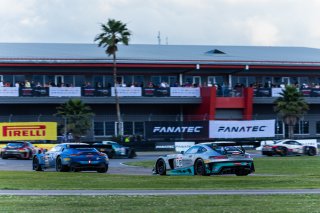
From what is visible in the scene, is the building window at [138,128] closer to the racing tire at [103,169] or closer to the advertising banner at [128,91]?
the advertising banner at [128,91]

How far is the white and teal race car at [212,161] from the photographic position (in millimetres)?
26500

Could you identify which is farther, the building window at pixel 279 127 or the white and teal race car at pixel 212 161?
the building window at pixel 279 127

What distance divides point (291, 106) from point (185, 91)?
864cm

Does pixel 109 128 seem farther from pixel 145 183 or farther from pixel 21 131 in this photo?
pixel 145 183

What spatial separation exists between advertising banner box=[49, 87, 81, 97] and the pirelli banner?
8.42m

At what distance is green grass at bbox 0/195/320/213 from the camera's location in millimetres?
14344

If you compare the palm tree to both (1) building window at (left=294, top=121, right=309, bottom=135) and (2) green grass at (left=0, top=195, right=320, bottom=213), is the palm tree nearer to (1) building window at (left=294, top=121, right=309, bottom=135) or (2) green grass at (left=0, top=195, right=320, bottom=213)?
(1) building window at (left=294, top=121, right=309, bottom=135)

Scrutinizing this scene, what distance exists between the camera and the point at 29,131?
51500 millimetres

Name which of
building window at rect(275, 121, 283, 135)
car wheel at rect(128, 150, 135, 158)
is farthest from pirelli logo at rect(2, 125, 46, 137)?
building window at rect(275, 121, 283, 135)

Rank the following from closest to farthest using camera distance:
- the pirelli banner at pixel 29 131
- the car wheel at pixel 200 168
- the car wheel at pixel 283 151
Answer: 1. the car wheel at pixel 200 168
2. the car wheel at pixel 283 151
3. the pirelli banner at pixel 29 131

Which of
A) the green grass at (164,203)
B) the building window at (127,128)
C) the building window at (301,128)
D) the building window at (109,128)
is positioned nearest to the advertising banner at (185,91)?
the building window at (127,128)

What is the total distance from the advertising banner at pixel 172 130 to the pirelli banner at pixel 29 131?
757 centimetres

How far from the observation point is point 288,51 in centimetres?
7994

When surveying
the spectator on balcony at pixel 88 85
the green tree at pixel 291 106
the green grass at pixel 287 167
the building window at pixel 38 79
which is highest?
the building window at pixel 38 79
